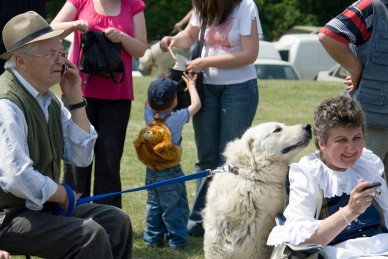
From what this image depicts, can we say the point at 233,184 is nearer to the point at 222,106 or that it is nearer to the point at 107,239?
the point at 107,239

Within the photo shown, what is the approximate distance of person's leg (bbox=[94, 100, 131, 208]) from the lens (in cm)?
644

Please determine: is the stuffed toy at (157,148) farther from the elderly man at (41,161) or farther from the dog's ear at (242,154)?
the elderly man at (41,161)

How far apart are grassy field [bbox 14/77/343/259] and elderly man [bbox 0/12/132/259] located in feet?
5.51

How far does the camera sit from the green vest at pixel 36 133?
4.36 metres

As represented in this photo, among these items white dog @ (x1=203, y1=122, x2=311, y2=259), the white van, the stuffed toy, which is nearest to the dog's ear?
white dog @ (x1=203, y1=122, x2=311, y2=259)

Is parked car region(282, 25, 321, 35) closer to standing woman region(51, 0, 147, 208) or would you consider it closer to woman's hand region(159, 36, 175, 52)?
woman's hand region(159, 36, 175, 52)

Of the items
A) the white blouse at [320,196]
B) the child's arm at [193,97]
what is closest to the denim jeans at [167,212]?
the child's arm at [193,97]

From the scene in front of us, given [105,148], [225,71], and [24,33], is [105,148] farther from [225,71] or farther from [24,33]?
[24,33]

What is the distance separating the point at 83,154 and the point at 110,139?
5.53ft

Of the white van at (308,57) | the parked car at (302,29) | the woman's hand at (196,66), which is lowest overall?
the parked car at (302,29)

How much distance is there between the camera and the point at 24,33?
176 inches

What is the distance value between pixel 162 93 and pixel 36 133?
1947mm

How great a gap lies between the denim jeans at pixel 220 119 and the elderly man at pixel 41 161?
5.75 ft

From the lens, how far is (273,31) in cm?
4041
